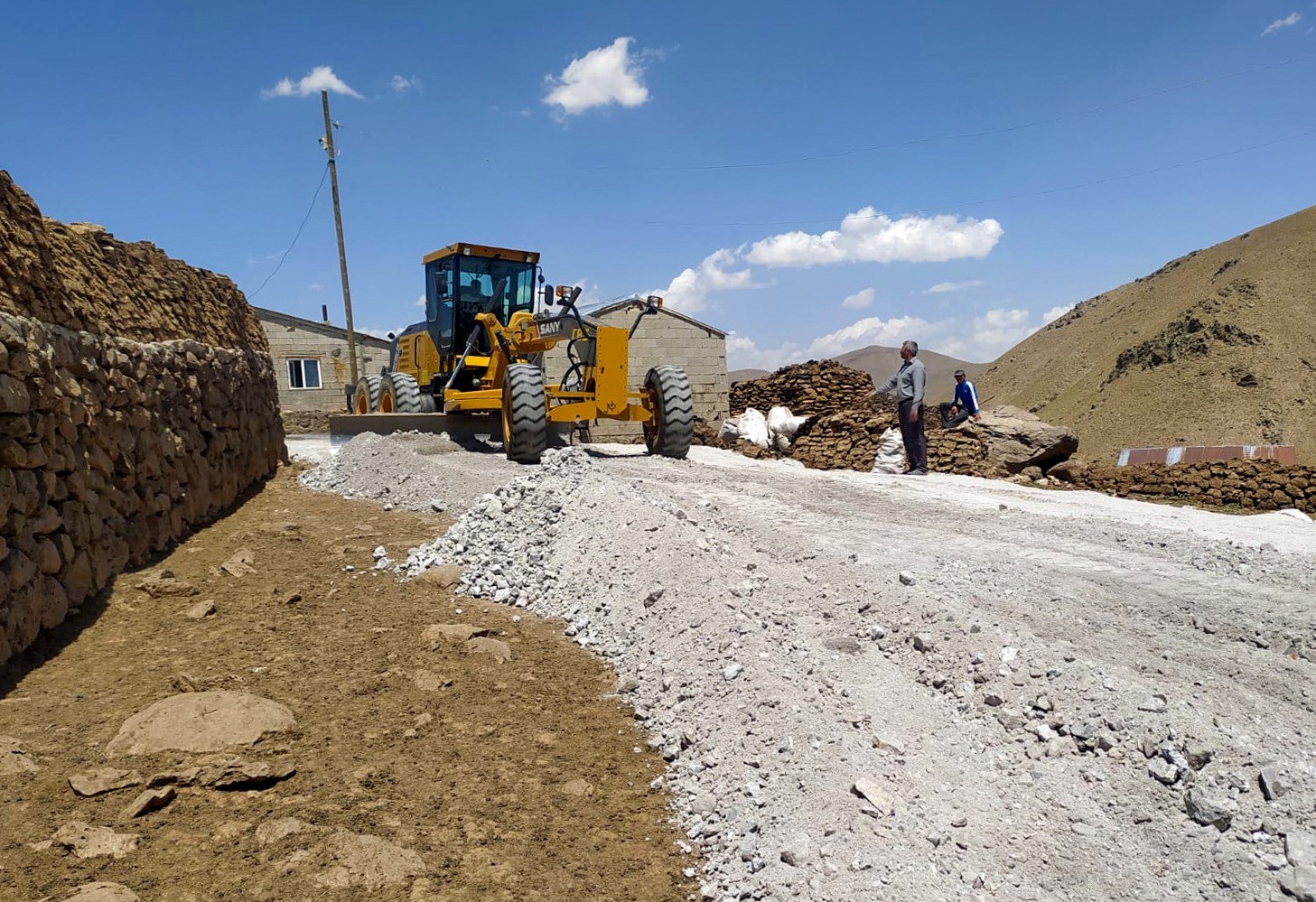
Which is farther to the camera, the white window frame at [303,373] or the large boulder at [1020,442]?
the white window frame at [303,373]

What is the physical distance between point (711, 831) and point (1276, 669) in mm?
2522

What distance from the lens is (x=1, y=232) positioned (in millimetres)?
4855

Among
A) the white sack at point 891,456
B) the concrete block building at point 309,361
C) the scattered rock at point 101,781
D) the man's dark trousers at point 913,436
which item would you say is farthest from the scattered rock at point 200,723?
the concrete block building at point 309,361

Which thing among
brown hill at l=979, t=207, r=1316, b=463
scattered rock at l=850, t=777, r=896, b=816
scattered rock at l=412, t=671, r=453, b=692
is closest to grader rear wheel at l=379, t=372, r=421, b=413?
scattered rock at l=412, t=671, r=453, b=692

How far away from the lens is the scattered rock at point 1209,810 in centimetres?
280

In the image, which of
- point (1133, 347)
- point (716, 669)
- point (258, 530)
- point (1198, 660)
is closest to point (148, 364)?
point (258, 530)

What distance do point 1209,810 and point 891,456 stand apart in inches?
397

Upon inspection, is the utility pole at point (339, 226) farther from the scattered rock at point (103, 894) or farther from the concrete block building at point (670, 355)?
the scattered rock at point (103, 894)

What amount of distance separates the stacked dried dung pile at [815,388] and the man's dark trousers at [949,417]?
12.0 ft

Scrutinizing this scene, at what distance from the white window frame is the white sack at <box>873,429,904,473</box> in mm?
18997

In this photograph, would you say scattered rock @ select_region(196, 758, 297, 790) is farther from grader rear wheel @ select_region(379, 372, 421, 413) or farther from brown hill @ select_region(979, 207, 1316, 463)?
brown hill @ select_region(979, 207, 1316, 463)

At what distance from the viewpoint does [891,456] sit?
500 inches

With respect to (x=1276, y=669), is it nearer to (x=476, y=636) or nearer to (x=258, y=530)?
(x=476, y=636)

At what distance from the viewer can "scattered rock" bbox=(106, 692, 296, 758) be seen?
3617 millimetres
